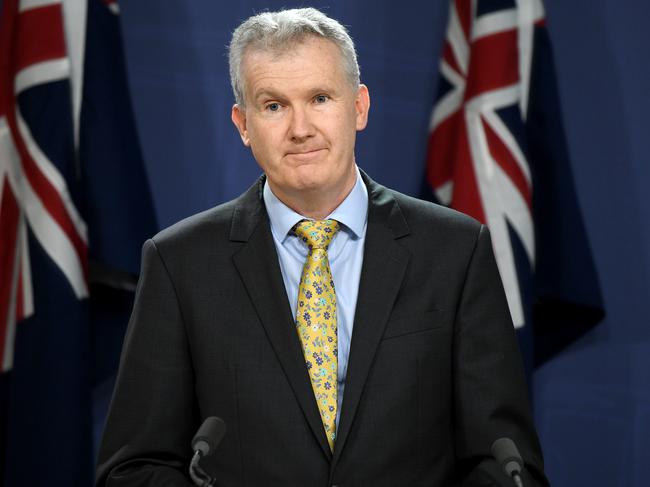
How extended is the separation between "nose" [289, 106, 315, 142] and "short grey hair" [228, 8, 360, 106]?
123 mm

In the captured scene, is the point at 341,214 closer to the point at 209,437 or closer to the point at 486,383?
the point at 486,383

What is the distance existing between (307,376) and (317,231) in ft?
1.03

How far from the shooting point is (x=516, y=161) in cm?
322

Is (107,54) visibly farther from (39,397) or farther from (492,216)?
(492,216)

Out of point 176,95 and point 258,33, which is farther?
point 176,95

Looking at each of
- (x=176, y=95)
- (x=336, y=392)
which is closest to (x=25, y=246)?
(x=176, y=95)

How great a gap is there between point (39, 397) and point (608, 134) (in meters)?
2.07

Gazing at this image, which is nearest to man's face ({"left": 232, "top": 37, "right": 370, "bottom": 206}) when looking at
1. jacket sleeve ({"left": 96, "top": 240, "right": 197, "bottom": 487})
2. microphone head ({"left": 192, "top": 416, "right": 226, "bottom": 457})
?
jacket sleeve ({"left": 96, "top": 240, "right": 197, "bottom": 487})

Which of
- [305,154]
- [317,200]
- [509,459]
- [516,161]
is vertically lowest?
[509,459]

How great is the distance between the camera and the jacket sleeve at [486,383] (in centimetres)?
192

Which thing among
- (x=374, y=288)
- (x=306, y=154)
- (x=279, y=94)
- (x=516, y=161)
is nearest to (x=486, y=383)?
(x=374, y=288)

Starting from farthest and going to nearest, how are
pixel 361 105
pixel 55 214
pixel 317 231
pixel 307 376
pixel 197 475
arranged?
pixel 55 214, pixel 361 105, pixel 317 231, pixel 307 376, pixel 197 475

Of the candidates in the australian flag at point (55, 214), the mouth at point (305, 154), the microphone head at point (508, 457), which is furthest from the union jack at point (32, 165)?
the microphone head at point (508, 457)

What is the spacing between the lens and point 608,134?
11.4ft
